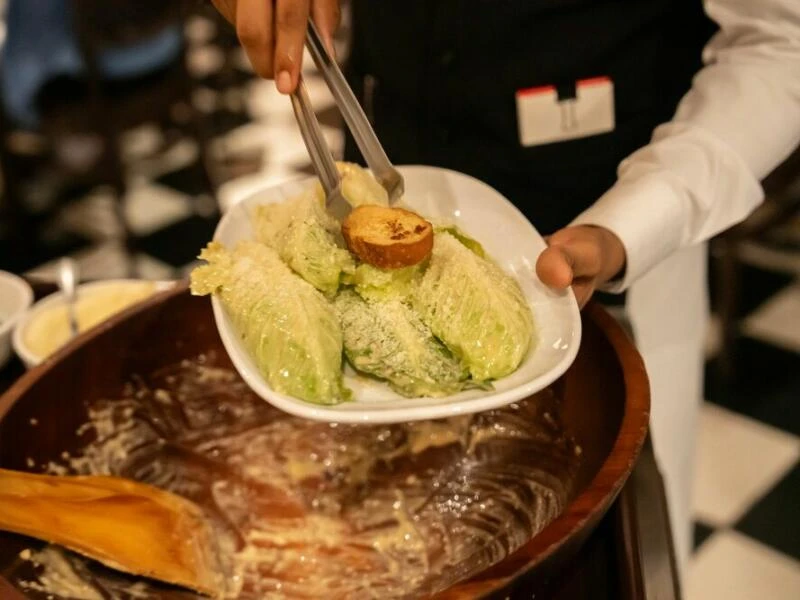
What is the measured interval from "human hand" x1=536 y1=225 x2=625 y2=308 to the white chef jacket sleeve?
43mm

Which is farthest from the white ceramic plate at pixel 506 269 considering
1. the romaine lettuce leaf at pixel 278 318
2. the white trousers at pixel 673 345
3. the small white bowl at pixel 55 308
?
the white trousers at pixel 673 345

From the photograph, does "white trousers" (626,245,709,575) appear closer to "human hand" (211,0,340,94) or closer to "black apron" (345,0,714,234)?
"black apron" (345,0,714,234)

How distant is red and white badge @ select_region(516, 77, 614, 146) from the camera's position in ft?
3.75

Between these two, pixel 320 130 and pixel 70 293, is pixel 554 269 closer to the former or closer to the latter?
pixel 320 130

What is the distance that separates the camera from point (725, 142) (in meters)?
1.02

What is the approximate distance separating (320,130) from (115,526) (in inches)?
15.5

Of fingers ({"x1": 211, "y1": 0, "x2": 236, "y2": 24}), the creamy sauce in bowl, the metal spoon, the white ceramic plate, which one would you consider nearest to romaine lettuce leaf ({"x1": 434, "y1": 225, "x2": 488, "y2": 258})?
the white ceramic plate

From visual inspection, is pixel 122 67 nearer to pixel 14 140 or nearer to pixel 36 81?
pixel 36 81

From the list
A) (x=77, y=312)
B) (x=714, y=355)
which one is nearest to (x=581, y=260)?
(x=77, y=312)

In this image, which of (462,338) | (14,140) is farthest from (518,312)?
(14,140)

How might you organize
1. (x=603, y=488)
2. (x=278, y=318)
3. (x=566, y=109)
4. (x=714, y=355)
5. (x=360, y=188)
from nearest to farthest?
(x=603, y=488), (x=278, y=318), (x=360, y=188), (x=566, y=109), (x=714, y=355)

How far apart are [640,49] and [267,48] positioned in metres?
0.50

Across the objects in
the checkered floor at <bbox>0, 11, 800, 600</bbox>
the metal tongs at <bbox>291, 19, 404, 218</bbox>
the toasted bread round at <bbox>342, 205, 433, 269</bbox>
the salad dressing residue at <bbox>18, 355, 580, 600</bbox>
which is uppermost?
the metal tongs at <bbox>291, 19, 404, 218</bbox>

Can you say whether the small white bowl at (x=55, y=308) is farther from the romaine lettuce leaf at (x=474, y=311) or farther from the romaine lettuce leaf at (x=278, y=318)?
the romaine lettuce leaf at (x=474, y=311)
